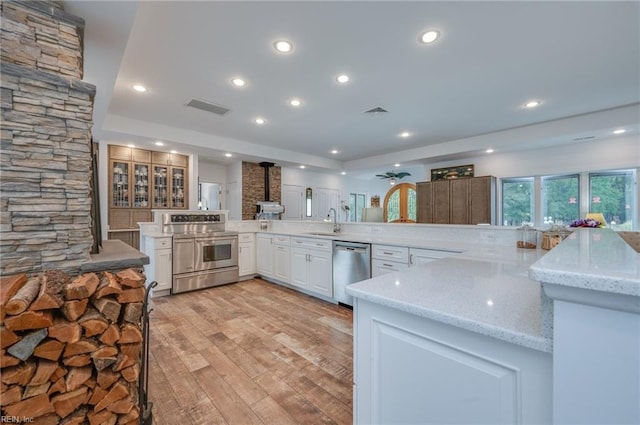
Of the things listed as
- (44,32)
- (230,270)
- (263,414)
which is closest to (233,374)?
(263,414)

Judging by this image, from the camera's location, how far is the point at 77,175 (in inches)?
52.2

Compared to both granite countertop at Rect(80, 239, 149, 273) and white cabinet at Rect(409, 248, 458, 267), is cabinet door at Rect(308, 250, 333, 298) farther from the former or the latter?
granite countertop at Rect(80, 239, 149, 273)

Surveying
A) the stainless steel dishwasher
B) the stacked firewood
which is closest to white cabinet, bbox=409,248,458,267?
the stainless steel dishwasher

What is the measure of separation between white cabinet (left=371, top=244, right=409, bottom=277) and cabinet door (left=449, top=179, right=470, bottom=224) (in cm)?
333

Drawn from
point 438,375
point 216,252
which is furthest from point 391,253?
point 216,252

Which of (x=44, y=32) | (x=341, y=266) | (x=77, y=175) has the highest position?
(x=44, y=32)

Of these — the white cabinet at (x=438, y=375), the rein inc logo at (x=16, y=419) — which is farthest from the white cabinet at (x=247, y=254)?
the white cabinet at (x=438, y=375)

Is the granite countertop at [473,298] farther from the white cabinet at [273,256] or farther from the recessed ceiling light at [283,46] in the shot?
the white cabinet at [273,256]

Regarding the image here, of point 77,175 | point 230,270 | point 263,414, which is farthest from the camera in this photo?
point 230,270

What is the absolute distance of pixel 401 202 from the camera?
976 cm

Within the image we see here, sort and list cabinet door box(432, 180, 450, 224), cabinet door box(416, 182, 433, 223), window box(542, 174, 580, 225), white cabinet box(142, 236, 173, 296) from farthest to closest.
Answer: cabinet door box(416, 182, 433, 223) < cabinet door box(432, 180, 450, 224) < window box(542, 174, 580, 225) < white cabinet box(142, 236, 173, 296)

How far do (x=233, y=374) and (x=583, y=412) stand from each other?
2067 mm

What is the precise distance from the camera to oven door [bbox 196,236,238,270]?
14.2 feet

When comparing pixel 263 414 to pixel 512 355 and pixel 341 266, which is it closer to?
pixel 512 355
